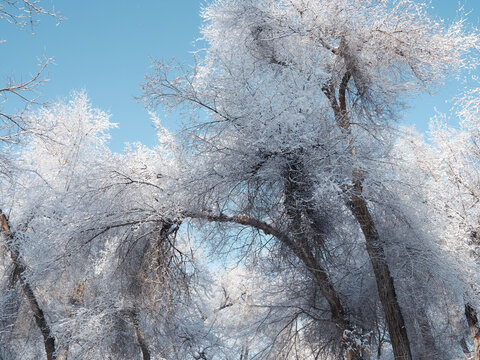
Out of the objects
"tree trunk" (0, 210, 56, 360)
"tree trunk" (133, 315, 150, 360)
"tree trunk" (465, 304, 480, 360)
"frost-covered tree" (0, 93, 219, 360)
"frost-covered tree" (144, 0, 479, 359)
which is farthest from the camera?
"tree trunk" (133, 315, 150, 360)

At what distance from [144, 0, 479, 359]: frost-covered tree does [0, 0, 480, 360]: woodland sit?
0.03 m

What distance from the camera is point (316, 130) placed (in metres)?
6.73

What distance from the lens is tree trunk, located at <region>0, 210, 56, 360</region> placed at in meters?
9.22

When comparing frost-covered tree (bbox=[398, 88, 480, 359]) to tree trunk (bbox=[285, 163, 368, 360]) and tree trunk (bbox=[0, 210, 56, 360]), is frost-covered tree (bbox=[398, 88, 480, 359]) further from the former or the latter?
tree trunk (bbox=[0, 210, 56, 360])

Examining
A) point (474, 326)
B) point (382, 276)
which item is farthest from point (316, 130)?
point (474, 326)

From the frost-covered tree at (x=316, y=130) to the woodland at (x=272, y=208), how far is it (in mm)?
34

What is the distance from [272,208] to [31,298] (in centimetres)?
524

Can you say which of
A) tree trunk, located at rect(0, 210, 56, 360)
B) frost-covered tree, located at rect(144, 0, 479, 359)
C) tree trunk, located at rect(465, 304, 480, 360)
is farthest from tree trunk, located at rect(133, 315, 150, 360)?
tree trunk, located at rect(465, 304, 480, 360)

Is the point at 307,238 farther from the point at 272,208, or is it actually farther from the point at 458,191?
the point at 458,191

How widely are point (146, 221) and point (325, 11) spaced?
17.1 feet

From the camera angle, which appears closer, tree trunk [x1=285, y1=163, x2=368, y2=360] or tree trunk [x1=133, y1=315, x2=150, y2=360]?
tree trunk [x1=285, y1=163, x2=368, y2=360]

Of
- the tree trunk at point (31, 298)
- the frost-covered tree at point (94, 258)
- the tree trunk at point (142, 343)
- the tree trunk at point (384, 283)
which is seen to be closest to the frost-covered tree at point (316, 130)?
the tree trunk at point (384, 283)

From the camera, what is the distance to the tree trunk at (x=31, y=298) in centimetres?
922

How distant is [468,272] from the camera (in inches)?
356
